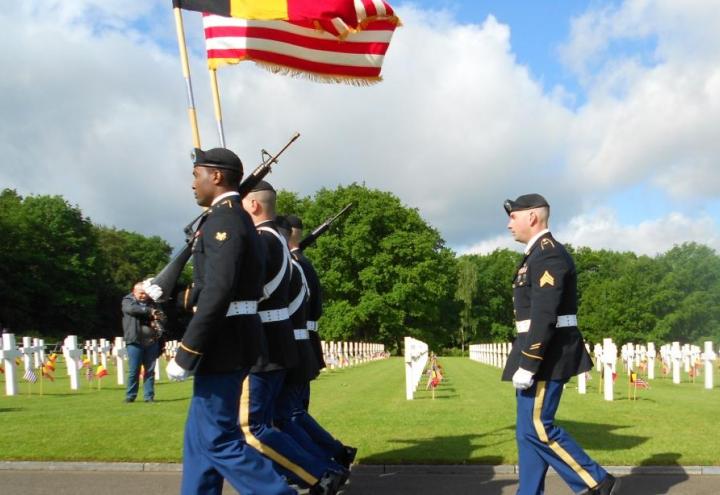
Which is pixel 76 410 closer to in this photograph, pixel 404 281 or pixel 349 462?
pixel 349 462

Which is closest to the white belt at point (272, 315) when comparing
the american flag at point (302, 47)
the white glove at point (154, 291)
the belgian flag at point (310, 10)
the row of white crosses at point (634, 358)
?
the white glove at point (154, 291)

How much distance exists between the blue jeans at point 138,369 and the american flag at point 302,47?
668 centimetres

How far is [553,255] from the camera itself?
5887mm

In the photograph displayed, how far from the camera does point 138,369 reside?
1420cm

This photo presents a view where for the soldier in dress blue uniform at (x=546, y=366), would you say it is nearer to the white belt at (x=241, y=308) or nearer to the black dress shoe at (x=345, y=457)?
the black dress shoe at (x=345, y=457)

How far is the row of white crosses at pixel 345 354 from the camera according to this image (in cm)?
3214

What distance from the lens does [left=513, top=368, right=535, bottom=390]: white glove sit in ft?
18.8

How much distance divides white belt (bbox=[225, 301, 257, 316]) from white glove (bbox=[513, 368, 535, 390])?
1982 millimetres

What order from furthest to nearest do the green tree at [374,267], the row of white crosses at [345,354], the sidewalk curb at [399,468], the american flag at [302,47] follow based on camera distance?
the green tree at [374,267], the row of white crosses at [345,354], the american flag at [302,47], the sidewalk curb at [399,468]

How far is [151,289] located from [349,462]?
283 centimetres

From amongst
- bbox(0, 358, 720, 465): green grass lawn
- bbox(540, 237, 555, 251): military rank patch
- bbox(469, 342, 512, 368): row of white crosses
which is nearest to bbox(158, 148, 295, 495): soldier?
bbox(540, 237, 555, 251): military rank patch

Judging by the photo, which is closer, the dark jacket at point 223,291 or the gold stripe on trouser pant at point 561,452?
the dark jacket at point 223,291

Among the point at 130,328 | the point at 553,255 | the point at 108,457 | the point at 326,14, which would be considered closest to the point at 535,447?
the point at 553,255

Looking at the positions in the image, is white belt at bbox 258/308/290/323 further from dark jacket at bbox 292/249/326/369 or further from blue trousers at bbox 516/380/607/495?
dark jacket at bbox 292/249/326/369
